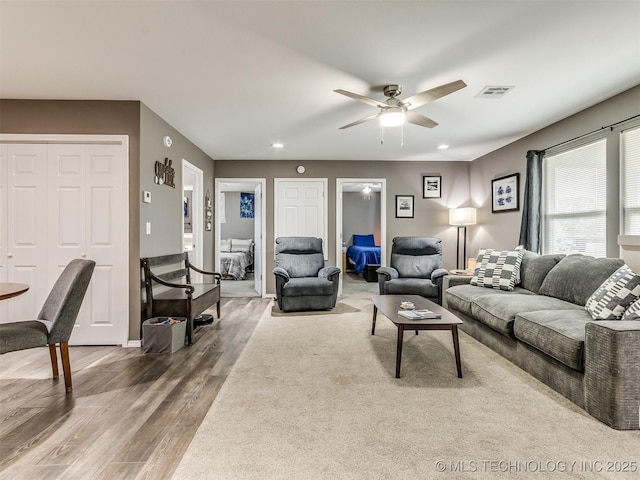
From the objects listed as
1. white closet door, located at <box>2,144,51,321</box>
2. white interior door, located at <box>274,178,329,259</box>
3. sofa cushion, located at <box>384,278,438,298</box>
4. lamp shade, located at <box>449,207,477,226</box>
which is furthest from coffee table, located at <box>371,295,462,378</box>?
white closet door, located at <box>2,144,51,321</box>

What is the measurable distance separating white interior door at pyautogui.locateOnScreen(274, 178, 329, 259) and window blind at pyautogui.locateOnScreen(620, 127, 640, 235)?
3924 mm

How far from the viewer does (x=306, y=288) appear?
4605mm

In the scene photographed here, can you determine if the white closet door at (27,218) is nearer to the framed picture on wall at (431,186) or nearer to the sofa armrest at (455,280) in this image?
the sofa armrest at (455,280)

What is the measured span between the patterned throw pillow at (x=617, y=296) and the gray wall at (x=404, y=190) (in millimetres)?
3615

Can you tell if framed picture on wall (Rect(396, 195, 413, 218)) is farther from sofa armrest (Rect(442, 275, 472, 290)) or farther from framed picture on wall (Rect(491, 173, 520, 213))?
sofa armrest (Rect(442, 275, 472, 290))

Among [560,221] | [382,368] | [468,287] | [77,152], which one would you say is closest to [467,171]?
[560,221]

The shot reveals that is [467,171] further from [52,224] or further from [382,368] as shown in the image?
[52,224]

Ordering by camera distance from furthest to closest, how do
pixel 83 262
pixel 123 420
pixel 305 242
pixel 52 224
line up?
pixel 305 242
pixel 52 224
pixel 83 262
pixel 123 420

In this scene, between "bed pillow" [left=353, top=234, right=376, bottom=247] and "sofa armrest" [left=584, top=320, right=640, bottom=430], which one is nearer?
"sofa armrest" [left=584, top=320, right=640, bottom=430]

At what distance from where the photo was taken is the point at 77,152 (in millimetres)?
3312

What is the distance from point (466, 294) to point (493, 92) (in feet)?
6.62

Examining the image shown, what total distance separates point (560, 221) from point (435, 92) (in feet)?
8.75

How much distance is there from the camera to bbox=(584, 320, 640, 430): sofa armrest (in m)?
1.82

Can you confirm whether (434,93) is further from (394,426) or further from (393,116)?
(394,426)
